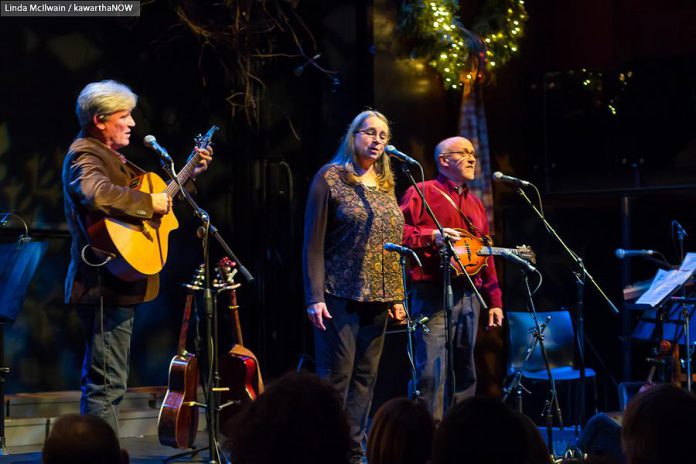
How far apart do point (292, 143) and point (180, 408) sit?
285 centimetres

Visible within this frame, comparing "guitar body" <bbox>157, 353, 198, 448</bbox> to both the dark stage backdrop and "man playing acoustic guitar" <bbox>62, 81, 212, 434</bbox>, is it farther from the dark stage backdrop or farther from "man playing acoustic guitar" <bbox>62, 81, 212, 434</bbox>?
the dark stage backdrop

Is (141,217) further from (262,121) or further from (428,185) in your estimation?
(262,121)

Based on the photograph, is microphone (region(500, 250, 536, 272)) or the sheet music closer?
microphone (region(500, 250, 536, 272))

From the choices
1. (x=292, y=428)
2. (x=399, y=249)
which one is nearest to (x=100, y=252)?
(x=399, y=249)

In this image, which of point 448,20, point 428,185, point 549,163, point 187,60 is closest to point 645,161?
point 549,163

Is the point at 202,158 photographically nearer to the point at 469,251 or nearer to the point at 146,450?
the point at 469,251

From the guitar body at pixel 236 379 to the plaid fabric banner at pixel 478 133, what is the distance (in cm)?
258

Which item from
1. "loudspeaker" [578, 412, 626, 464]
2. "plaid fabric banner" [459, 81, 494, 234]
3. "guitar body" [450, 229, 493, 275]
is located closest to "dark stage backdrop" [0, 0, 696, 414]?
"plaid fabric banner" [459, 81, 494, 234]

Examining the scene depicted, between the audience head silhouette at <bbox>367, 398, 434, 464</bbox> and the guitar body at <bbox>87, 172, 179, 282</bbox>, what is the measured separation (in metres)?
2.37

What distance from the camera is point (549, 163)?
27.0ft

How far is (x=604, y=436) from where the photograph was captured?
4074mm

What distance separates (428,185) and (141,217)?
6.54 ft

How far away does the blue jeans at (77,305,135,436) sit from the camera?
4.53 meters

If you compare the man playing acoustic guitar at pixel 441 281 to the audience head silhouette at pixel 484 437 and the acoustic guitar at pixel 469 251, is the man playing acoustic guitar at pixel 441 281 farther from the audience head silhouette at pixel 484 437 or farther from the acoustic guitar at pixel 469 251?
the audience head silhouette at pixel 484 437
